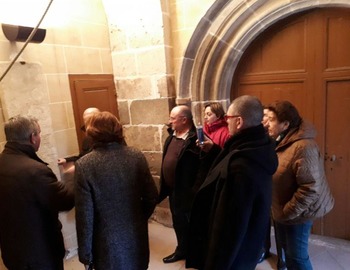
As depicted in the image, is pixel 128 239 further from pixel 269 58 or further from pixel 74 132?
pixel 269 58

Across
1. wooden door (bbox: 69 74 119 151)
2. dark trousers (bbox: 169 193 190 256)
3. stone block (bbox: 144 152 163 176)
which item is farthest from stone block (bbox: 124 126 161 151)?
dark trousers (bbox: 169 193 190 256)

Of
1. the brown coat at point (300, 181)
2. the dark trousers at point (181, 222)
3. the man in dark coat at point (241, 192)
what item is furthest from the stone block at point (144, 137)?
the man in dark coat at point (241, 192)

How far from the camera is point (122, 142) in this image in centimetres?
153

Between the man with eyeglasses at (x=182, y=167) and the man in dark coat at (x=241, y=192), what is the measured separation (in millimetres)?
664

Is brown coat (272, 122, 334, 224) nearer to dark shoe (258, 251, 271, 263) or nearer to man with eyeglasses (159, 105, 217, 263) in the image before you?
man with eyeglasses (159, 105, 217, 263)

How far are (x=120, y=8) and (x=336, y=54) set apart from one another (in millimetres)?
1924

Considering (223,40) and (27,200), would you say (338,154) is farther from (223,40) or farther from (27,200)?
(27,200)

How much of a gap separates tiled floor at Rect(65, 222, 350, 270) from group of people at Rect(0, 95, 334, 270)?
60cm

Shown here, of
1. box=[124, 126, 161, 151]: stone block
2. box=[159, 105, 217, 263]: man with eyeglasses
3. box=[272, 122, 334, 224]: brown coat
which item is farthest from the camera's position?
box=[124, 126, 161, 151]: stone block

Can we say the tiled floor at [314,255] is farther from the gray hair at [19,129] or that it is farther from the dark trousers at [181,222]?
the gray hair at [19,129]

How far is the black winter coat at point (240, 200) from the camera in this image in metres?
1.21

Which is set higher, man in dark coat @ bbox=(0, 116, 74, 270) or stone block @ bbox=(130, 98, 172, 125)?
stone block @ bbox=(130, 98, 172, 125)

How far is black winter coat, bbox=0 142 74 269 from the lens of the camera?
4.58 feet

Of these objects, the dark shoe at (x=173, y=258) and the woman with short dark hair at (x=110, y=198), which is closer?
the woman with short dark hair at (x=110, y=198)
